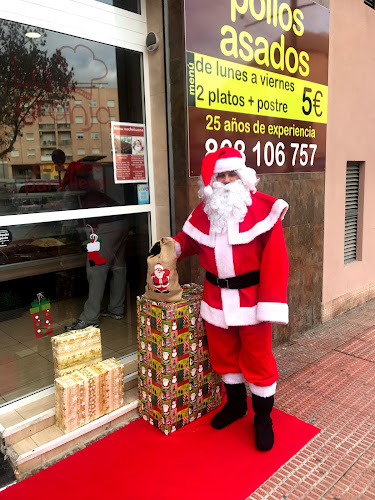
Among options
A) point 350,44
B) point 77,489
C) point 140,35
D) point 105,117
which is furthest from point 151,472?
point 350,44

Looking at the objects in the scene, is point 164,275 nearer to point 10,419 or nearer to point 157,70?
point 10,419

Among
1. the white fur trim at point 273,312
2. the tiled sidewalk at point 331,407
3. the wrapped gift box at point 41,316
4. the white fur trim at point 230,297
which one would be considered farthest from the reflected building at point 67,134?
the tiled sidewalk at point 331,407

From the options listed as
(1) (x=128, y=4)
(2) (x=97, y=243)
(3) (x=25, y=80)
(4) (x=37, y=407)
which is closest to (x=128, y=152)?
(2) (x=97, y=243)

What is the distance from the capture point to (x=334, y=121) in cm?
503

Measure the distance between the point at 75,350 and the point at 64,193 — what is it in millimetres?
1176

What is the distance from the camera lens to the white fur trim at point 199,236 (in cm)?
282

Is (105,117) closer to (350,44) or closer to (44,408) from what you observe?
A: (44,408)

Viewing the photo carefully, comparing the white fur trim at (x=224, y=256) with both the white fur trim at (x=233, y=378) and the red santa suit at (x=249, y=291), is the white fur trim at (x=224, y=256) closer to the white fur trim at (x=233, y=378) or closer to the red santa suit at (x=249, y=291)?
the red santa suit at (x=249, y=291)

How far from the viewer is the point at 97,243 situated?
3.49 metres

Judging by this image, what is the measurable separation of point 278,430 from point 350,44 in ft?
14.9

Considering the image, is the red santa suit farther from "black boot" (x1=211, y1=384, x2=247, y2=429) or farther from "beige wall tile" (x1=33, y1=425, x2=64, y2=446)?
"beige wall tile" (x1=33, y1=425, x2=64, y2=446)

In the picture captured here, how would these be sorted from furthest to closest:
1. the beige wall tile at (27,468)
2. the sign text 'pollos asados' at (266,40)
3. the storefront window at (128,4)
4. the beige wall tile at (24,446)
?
the sign text 'pollos asados' at (266,40) → the storefront window at (128,4) → the beige wall tile at (24,446) → the beige wall tile at (27,468)

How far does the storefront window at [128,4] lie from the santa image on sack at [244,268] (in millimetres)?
1474

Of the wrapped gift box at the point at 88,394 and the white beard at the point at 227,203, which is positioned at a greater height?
the white beard at the point at 227,203
